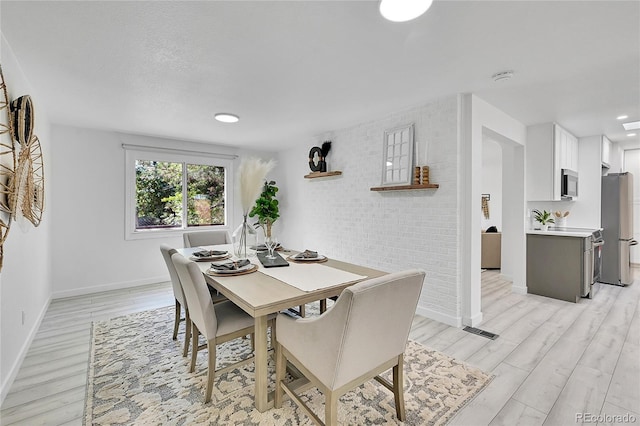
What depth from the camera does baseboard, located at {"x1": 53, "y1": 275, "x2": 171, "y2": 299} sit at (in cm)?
384

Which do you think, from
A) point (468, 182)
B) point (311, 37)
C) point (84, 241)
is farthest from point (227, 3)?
point (84, 241)

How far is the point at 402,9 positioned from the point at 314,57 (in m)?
0.76

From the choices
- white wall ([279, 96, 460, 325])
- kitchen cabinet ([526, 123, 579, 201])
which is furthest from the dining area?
kitchen cabinet ([526, 123, 579, 201])

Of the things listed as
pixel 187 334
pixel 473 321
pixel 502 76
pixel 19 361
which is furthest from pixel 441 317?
pixel 19 361

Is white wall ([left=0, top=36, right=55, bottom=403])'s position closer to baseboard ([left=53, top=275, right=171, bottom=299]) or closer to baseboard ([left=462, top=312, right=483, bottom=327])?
baseboard ([left=53, top=275, right=171, bottom=299])

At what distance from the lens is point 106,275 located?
4148mm

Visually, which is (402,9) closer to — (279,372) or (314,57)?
(314,57)

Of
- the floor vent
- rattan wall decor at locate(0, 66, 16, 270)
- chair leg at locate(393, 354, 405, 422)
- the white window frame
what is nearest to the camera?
chair leg at locate(393, 354, 405, 422)

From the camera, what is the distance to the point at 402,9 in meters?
A: 1.55

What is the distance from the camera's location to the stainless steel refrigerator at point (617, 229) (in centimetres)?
418

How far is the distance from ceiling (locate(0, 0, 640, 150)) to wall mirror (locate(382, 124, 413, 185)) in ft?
0.93

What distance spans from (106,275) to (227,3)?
4.23 m

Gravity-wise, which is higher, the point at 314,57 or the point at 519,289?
the point at 314,57

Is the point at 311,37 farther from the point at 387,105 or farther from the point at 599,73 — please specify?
the point at 599,73
